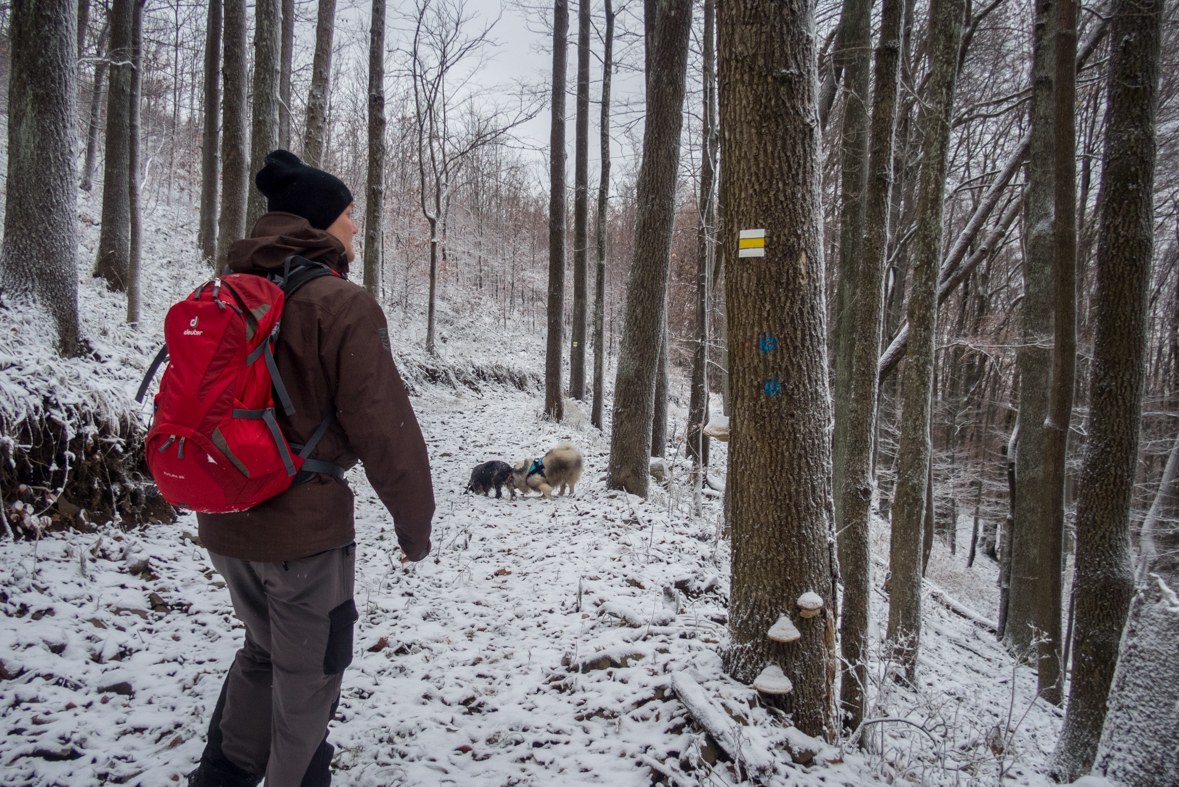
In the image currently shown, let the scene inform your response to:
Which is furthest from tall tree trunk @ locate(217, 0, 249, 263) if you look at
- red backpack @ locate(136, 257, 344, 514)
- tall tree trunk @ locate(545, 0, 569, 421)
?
red backpack @ locate(136, 257, 344, 514)

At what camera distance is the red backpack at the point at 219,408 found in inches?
68.3

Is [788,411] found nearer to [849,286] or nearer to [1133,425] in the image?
[1133,425]

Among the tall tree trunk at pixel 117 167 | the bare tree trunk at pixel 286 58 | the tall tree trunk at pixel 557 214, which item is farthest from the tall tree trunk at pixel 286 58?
the tall tree trunk at pixel 557 214

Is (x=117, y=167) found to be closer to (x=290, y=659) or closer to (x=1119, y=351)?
(x=290, y=659)

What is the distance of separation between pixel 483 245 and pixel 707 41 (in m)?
24.3

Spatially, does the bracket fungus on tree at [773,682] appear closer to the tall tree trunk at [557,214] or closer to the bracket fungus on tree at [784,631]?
the bracket fungus on tree at [784,631]

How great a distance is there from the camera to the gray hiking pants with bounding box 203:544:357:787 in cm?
193

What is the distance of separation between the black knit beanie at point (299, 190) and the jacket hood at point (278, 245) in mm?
54

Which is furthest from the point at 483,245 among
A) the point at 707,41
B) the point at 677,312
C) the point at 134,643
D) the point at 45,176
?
the point at 134,643

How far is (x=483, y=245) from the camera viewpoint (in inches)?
1273

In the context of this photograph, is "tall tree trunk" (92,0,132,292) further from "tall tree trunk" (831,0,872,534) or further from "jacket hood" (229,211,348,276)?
"tall tree trunk" (831,0,872,534)

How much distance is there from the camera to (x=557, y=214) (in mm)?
13484

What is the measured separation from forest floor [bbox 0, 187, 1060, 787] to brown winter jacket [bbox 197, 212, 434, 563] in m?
1.38

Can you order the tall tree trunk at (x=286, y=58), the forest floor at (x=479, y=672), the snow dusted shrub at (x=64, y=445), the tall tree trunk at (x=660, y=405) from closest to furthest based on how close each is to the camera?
1. the forest floor at (x=479, y=672)
2. the snow dusted shrub at (x=64, y=445)
3. the tall tree trunk at (x=660, y=405)
4. the tall tree trunk at (x=286, y=58)
